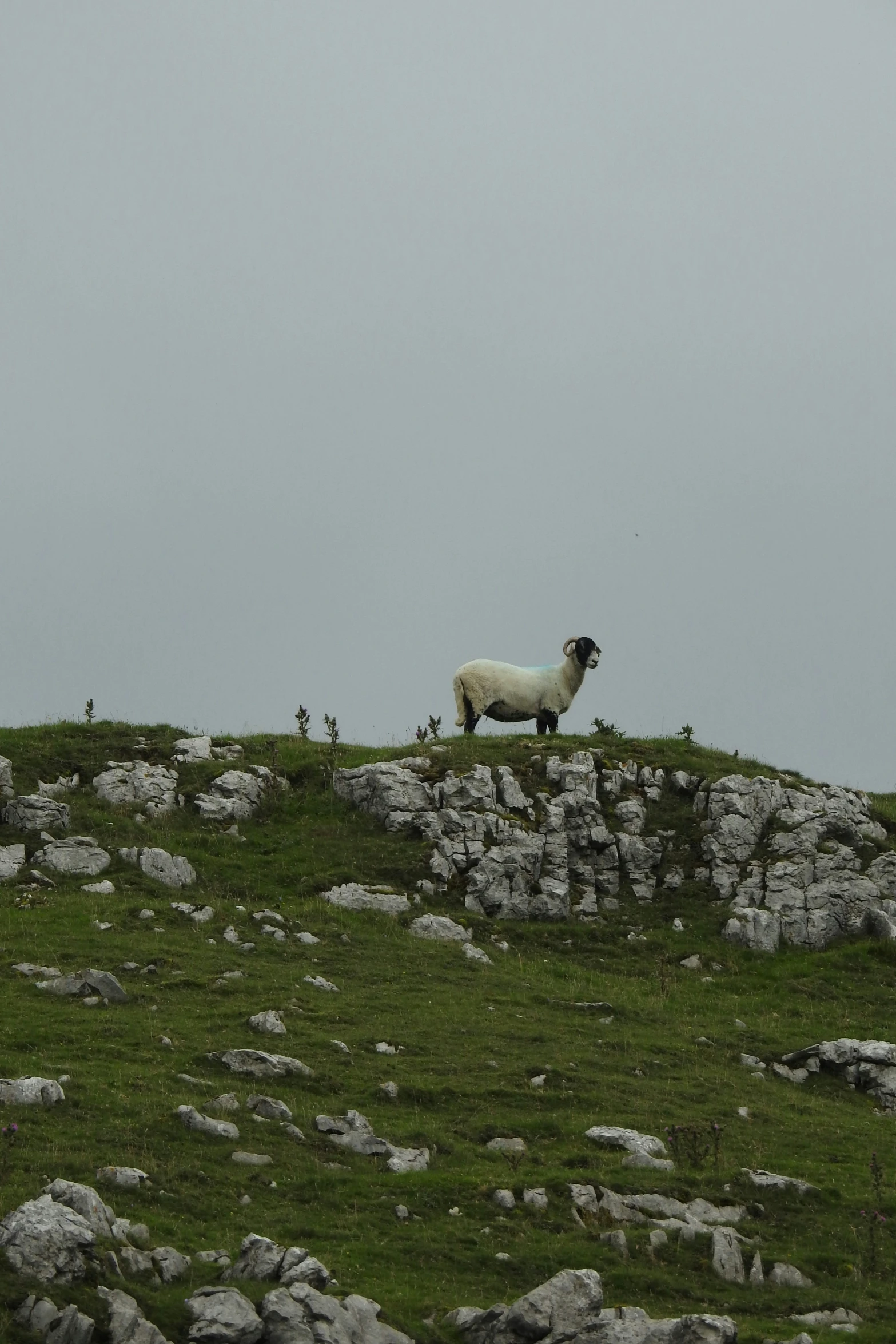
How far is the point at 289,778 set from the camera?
39.8 meters

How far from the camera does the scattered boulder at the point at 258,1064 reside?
22672 millimetres

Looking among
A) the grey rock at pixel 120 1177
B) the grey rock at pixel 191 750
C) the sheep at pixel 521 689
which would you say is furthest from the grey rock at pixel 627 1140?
the sheep at pixel 521 689

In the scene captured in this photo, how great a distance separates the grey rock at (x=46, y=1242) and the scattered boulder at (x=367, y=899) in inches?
719

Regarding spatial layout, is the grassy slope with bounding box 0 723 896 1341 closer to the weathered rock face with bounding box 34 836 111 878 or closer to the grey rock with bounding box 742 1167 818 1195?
the grey rock with bounding box 742 1167 818 1195

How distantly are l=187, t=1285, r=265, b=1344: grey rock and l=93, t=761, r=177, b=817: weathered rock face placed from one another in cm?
2232

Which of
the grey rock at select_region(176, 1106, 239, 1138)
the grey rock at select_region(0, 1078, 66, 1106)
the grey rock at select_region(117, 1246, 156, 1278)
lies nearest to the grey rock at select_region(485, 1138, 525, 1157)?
the grey rock at select_region(176, 1106, 239, 1138)

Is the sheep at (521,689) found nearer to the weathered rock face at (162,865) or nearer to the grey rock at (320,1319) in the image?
the weathered rock face at (162,865)

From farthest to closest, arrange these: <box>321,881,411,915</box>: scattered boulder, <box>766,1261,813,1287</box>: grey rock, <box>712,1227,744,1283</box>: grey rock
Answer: <box>321,881,411,915</box>: scattered boulder
<box>766,1261,813,1287</box>: grey rock
<box>712,1227,744,1283</box>: grey rock

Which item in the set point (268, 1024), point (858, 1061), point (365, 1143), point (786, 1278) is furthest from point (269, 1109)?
point (858, 1061)

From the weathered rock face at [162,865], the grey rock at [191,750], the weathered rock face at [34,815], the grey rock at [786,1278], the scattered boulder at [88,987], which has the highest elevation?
the grey rock at [191,750]

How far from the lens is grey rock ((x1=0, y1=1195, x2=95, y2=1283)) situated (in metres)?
14.9

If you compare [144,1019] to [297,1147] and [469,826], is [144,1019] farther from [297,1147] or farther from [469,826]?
[469,826]

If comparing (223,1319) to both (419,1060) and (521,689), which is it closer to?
(419,1060)

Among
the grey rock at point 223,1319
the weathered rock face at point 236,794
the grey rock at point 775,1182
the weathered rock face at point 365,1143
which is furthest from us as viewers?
the weathered rock face at point 236,794
